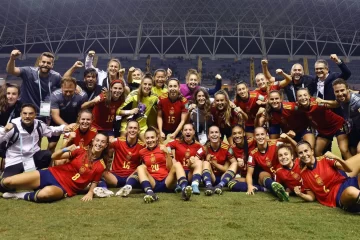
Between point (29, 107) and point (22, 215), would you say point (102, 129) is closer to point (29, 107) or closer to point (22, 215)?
point (29, 107)

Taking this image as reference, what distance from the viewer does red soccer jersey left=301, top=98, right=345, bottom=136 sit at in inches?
207

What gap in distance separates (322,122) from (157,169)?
275cm

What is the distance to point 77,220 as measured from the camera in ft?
11.2

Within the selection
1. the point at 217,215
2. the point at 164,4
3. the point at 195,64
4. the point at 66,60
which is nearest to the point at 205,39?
the point at 195,64

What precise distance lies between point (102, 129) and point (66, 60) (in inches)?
1251

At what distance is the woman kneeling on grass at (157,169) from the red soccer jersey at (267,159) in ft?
3.88

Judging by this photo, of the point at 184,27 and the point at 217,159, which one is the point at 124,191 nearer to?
the point at 217,159

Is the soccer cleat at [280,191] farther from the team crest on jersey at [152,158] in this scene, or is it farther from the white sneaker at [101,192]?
the white sneaker at [101,192]

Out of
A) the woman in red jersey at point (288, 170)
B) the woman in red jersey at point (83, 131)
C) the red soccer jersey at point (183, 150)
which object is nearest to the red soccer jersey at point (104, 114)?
the woman in red jersey at point (83, 131)

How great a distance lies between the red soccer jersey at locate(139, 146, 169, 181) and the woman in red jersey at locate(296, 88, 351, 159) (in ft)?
7.55

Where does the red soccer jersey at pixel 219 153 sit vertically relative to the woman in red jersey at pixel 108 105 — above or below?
below

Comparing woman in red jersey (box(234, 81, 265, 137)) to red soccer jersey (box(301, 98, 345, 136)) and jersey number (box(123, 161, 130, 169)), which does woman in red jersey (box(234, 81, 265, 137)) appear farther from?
jersey number (box(123, 161, 130, 169))

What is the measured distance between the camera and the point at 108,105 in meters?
5.52

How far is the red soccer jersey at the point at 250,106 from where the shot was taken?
5988mm
